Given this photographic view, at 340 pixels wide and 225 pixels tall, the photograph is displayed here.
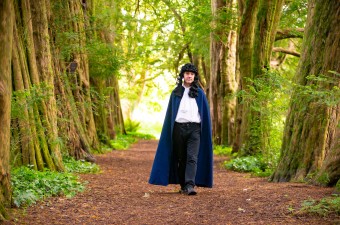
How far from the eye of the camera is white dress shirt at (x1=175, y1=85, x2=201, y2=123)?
360 inches

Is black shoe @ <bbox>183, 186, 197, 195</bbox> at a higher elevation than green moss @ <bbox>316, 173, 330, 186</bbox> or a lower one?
lower

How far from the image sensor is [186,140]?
30.3 feet

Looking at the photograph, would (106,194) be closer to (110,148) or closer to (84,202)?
(84,202)

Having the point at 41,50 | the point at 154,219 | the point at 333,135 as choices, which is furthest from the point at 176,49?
the point at 154,219

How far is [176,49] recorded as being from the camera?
32.4 meters

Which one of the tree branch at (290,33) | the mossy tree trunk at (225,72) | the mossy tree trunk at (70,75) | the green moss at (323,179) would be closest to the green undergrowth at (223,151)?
the mossy tree trunk at (225,72)

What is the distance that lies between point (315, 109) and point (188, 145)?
221 centimetres

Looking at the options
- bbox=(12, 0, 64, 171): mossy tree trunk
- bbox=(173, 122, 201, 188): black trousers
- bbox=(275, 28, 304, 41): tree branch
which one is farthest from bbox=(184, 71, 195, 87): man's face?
bbox=(275, 28, 304, 41): tree branch

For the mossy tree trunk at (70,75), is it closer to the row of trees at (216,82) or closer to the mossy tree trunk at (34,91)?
the row of trees at (216,82)

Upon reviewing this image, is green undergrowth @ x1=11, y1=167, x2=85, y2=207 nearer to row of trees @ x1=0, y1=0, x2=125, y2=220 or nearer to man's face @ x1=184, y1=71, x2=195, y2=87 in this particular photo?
row of trees @ x1=0, y1=0, x2=125, y2=220

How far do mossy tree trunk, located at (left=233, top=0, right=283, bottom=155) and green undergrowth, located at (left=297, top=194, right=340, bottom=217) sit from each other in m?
5.90

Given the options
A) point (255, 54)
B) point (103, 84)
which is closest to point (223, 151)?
point (103, 84)

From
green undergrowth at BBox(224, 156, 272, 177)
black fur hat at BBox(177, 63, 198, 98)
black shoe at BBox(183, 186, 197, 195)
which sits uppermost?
black fur hat at BBox(177, 63, 198, 98)

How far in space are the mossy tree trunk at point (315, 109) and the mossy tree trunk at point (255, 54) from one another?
111 inches
